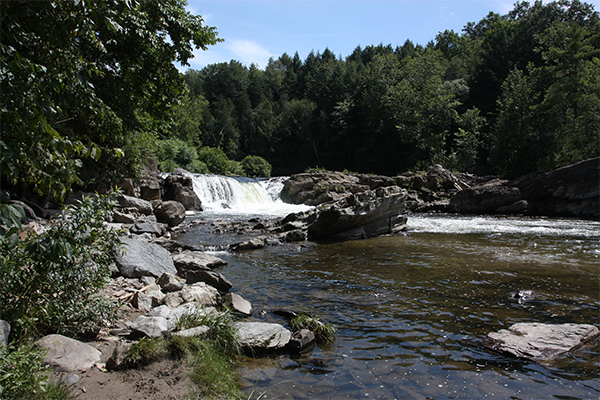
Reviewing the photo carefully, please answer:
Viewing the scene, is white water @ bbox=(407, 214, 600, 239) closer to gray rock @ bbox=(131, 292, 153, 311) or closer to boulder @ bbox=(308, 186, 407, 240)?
boulder @ bbox=(308, 186, 407, 240)

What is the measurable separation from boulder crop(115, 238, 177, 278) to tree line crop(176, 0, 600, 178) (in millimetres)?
9702

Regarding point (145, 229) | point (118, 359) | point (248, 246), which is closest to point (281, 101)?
point (145, 229)

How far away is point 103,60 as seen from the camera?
37.9 ft

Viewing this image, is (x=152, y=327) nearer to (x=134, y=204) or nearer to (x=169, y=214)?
(x=134, y=204)

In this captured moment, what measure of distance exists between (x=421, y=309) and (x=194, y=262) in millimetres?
5311

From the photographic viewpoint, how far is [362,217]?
1455 centimetres

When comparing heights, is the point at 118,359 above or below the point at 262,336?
above

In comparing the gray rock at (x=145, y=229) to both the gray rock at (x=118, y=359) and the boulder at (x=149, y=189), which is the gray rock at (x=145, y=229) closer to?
the boulder at (x=149, y=189)

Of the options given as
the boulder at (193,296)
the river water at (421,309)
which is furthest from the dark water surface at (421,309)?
the boulder at (193,296)

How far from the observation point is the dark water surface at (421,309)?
3844mm

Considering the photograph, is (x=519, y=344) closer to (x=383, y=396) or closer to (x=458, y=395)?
(x=458, y=395)

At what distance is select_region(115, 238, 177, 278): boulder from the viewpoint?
6672 mm

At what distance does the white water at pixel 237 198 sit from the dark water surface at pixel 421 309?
1296 cm

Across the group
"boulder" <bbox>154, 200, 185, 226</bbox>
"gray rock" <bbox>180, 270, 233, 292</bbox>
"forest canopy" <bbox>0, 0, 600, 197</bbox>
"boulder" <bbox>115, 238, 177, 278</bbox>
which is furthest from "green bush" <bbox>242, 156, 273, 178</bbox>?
"gray rock" <bbox>180, 270, 233, 292</bbox>
